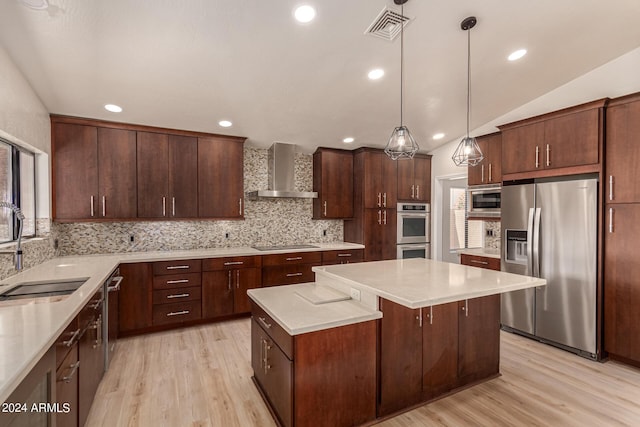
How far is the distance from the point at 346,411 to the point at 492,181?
11.1ft

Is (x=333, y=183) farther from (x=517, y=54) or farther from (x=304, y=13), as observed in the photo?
(x=304, y=13)

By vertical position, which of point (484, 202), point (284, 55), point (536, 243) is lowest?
point (536, 243)

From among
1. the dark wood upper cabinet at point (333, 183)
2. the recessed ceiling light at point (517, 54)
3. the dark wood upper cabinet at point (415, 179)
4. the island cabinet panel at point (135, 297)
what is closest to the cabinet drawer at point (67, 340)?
the island cabinet panel at point (135, 297)

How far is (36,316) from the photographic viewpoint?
57.7 inches

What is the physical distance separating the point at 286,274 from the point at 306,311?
7.35ft

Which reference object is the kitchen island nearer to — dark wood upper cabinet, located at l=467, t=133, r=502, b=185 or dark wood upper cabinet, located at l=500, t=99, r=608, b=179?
dark wood upper cabinet, located at l=500, t=99, r=608, b=179

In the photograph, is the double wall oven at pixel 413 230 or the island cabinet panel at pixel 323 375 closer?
the island cabinet panel at pixel 323 375

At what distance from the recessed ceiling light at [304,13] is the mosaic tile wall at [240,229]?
8.39ft

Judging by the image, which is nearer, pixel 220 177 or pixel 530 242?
pixel 530 242

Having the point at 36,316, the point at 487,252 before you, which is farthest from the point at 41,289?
the point at 487,252

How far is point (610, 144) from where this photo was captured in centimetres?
276

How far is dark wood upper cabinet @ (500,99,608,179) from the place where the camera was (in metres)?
2.82

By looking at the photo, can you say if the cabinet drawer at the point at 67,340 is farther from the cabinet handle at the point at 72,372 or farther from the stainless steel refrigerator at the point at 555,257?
the stainless steel refrigerator at the point at 555,257

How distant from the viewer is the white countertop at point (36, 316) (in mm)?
1024
